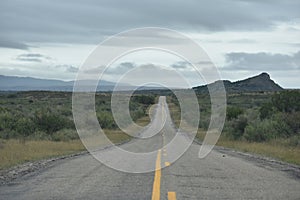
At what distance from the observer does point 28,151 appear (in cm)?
2125

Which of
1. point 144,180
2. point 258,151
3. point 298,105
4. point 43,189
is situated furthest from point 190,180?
point 298,105

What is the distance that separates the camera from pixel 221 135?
1401 inches

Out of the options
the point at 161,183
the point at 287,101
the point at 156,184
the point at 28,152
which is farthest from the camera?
the point at 287,101

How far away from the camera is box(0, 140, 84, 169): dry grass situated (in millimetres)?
17844

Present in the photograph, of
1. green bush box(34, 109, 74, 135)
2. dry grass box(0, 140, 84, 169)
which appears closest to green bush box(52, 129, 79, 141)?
green bush box(34, 109, 74, 135)

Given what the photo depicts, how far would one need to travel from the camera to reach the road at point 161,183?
10328 millimetres

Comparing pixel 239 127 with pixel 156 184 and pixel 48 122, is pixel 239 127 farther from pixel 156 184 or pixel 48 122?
pixel 156 184

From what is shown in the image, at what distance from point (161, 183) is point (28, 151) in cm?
1088

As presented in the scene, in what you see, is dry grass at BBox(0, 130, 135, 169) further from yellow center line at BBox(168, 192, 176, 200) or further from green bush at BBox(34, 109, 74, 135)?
yellow center line at BBox(168, 192, 176, 200)

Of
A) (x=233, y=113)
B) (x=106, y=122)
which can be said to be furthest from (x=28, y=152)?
(x=106, y=122)

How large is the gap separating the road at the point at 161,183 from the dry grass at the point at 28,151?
204 centimetres

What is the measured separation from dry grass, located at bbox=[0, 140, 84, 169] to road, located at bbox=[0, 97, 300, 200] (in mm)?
2038

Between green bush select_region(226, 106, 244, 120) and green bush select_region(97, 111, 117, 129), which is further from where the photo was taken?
green bush select_region(97, 111, 117, 129)

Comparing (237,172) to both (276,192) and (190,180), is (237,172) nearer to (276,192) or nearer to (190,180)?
(190,180)
